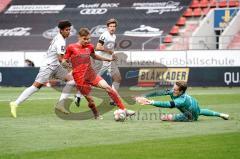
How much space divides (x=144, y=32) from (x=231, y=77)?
10.0m

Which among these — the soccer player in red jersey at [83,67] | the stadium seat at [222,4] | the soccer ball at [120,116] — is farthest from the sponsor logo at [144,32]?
the soccer ball at [120,116]

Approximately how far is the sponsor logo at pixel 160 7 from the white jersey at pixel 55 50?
26137 mm

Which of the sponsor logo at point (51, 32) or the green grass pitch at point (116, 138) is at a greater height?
the green grass pitch at point (116, 138)

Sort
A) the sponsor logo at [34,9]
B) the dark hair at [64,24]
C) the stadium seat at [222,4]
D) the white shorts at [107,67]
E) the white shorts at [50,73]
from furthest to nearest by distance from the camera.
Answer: the sponsor logo at [34,9] < the stadium seat at [222,4] < the white shorts at [107,67] < the white shorts at [50,73] < the dark hair at [64,24]

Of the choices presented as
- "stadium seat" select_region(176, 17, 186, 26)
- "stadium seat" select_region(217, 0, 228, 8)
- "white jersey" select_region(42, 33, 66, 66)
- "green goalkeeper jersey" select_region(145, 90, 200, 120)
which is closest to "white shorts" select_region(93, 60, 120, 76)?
"white jersey" select_region(42, 33, 66, 66)

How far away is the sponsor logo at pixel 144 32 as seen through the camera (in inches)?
1639

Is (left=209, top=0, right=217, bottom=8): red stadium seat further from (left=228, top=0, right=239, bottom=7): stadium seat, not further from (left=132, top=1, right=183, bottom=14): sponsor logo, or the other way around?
(left=132, top=1, right=183, bottom=14): sponsor logo

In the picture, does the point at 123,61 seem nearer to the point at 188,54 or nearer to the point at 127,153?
the point at 188,54

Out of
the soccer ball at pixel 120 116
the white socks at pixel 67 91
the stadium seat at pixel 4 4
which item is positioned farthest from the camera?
the stadium seat at pixel 4 4

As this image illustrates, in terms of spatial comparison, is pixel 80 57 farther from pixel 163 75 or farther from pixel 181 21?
pixel 181 21

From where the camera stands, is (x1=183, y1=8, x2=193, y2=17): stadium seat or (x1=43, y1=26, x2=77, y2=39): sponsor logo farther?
(x1=43, y1=26, x2=77, y2=39): sponsor logo

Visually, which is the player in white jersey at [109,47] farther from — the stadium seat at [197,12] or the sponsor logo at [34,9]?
the sponsor logo at [34,9]

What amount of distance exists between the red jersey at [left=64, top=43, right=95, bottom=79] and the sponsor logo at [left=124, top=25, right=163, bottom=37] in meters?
25.3

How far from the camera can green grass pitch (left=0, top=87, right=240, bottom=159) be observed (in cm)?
1071
